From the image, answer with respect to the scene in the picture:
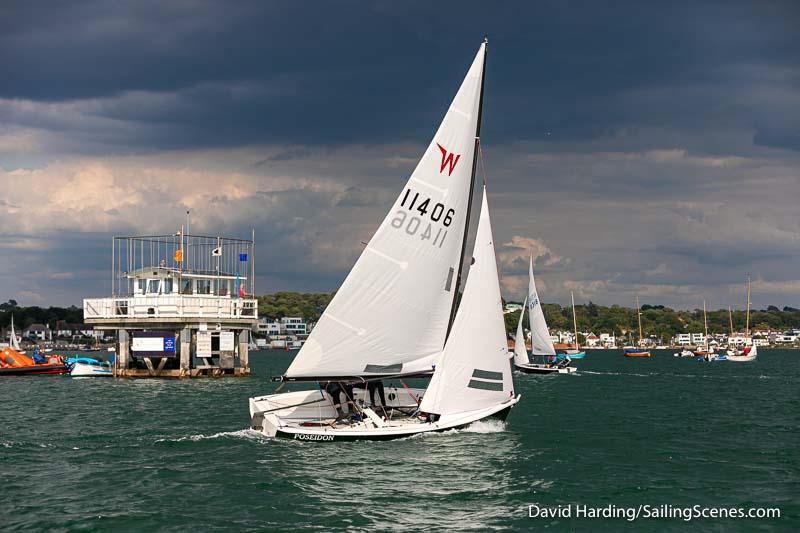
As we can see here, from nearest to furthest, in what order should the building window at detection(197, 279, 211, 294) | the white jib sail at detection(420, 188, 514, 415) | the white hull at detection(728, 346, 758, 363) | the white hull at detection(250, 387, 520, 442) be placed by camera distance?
the white hull at detection(250, 387, 520, 442)
the white jib sail at detection(420, 188, 514, 415)
the building window at detection(197, 279, 211, 294)
the white hull at detection(728, 346, 758, 363)

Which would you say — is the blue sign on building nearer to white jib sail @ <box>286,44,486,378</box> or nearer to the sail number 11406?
white jib sail @ <box>286,44,486,378</box>

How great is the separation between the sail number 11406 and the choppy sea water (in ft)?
25.3

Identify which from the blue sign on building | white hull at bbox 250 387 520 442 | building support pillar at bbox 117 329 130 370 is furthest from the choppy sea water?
building support pillar at bbox 117 329 130 370

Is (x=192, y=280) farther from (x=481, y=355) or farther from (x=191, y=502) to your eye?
(x=191, y=502)

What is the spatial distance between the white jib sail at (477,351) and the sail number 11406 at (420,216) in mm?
1954

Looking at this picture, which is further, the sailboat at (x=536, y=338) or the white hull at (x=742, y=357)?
the white hull at (x=742, y=357)

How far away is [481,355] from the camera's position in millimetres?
34531

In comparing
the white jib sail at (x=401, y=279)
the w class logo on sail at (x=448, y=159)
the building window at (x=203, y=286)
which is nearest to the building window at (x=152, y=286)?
the building window at (x=203, y=286)

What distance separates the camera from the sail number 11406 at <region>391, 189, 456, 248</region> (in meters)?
34.8

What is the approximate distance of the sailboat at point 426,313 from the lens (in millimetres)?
34219

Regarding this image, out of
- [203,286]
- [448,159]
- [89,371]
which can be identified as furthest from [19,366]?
[448,159]

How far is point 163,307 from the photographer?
75.6 m

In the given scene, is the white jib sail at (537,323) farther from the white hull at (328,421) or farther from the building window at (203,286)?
the white hull at (328,421)

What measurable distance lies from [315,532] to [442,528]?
3130 mm
